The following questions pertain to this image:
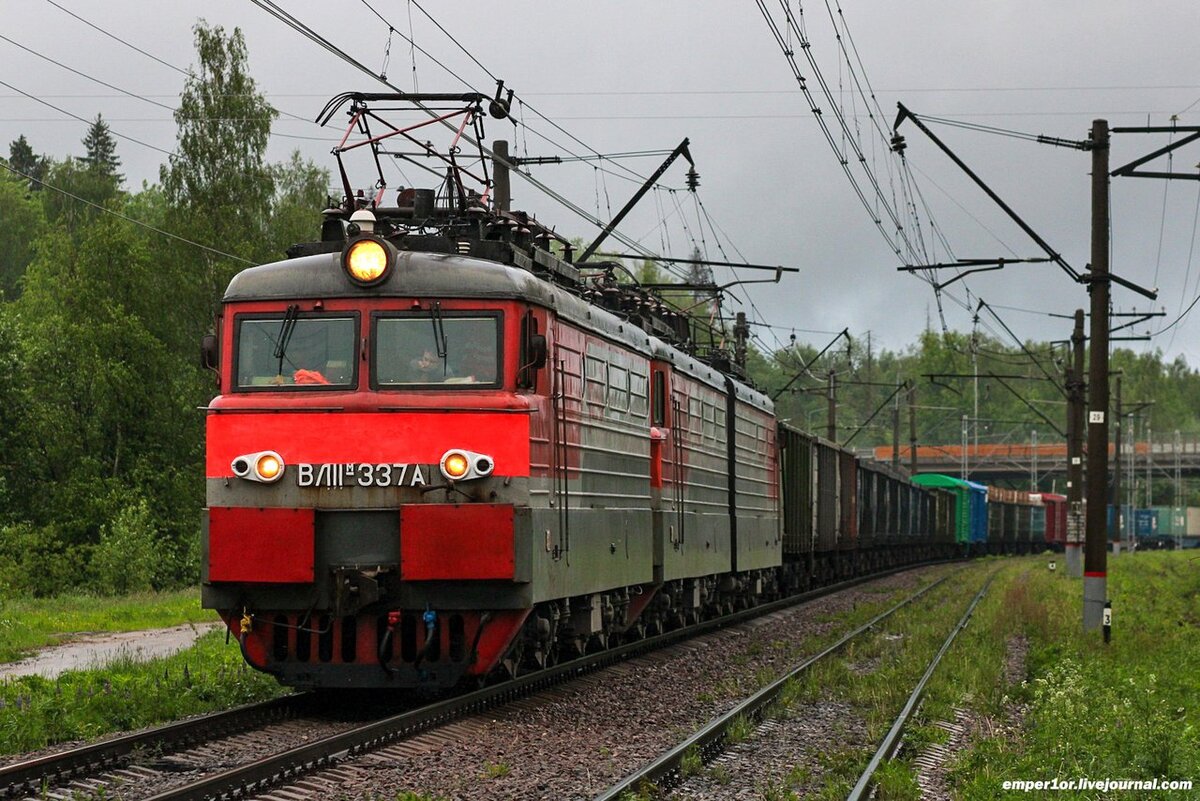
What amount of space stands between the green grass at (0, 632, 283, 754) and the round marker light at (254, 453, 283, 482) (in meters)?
1.83

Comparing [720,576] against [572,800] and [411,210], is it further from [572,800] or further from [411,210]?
[572,800]

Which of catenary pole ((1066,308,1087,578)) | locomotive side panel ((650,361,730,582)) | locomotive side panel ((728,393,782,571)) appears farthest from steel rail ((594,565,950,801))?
catenary pole ((1066,308,1087,578))

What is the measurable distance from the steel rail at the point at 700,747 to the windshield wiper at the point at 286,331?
4.01 metres

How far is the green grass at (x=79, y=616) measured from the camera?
17.8m

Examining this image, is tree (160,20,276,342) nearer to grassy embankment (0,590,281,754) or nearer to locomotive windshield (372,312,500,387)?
grassy embankment (0,590,281,754)

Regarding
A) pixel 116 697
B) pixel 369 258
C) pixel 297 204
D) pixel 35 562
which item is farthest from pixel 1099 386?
pixel 297 204

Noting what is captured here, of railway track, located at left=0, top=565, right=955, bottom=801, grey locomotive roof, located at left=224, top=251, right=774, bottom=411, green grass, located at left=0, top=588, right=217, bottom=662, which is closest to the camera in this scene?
railway track, located at left=0, top=565, right=955, bottom=801

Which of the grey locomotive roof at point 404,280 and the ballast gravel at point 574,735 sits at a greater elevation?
the grey locomotive roof at point 404,280

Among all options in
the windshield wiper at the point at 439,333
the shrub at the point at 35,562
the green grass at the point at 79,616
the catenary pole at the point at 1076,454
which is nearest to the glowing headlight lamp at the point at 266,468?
the windshield wiper at the point at 439,333

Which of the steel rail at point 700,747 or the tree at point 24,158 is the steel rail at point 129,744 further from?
the tree at point 24,158

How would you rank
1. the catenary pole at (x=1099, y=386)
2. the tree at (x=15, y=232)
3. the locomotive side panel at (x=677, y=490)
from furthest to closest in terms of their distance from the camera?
the tree at (x=15, y=232) → the catenary pole at (x=1099, y=386) → the locomotive side panel at (x=677, y=490)

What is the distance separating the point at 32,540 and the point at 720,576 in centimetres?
1569

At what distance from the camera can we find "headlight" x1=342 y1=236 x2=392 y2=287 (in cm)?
1145

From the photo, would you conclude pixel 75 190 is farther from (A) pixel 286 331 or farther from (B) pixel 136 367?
(A) pixel 286 331
